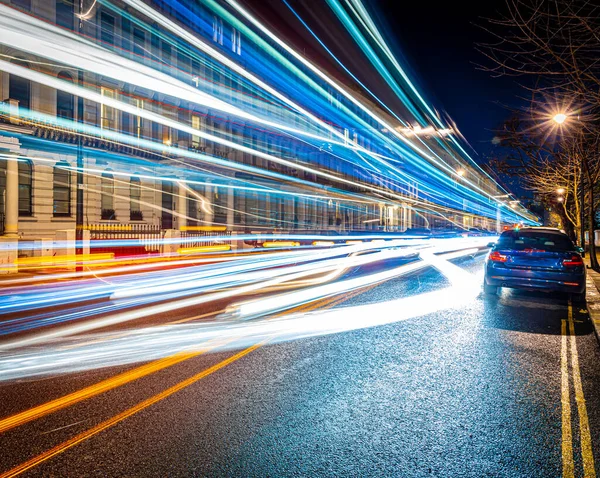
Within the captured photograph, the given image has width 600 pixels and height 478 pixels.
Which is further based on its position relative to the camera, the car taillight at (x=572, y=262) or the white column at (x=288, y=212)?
the white column at (x=288, y=212)

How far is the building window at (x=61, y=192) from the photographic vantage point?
70.5 feet

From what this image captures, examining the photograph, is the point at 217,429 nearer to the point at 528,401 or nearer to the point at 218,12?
the point at 528,401

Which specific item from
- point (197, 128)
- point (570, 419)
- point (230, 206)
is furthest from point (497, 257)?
point (230, 206)

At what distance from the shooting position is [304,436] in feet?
10.9

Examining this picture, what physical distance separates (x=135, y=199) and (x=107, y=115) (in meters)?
5.00

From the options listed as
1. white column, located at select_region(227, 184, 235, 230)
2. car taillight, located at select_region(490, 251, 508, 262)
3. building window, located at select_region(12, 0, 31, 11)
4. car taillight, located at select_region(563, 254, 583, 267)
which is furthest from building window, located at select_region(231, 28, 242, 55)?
car taillight, located at select_region(563, 254, 583, 267)

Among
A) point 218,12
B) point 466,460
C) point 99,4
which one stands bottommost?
point 466,460

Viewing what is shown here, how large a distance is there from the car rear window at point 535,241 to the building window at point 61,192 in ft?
68.2

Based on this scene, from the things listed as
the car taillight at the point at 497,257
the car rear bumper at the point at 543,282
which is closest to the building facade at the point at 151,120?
the car taillight at the point at 497,257

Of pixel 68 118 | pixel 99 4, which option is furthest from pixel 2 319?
pixel 99 4

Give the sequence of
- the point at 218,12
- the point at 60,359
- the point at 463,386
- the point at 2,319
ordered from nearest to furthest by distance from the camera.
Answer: the point at 463,386
the point at 60,359
the point at 2,319
the point at 218,12

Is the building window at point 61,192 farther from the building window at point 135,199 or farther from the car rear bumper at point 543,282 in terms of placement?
the car rear bumper at point 543,282

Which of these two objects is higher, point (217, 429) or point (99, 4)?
point (99, 4)

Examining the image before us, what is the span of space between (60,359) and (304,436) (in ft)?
12.0
